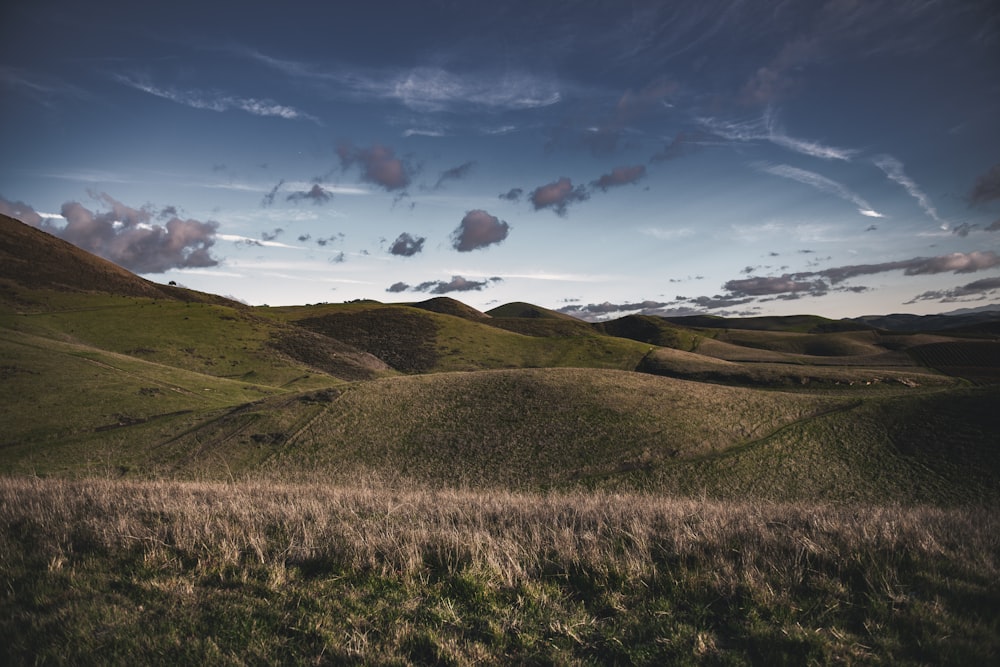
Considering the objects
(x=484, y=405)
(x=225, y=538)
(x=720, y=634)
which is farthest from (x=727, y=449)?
(x=225, y=538)

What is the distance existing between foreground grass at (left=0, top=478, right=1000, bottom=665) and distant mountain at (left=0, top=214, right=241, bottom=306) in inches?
4382

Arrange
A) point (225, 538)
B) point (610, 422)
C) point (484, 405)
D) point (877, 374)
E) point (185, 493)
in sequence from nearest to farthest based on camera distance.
A: point (225, 538), point (185, 493), point (610, 422), point (484, 405), point (877, 374)

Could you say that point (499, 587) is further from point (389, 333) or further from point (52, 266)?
point (52, 266)

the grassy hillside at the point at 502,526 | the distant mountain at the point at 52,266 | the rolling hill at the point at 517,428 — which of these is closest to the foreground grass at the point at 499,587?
the grassy hillside at the point at 502,526

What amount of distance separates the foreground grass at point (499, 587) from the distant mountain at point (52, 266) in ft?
365

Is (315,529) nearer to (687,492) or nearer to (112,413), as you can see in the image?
(687,492)

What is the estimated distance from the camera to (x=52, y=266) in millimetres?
100312

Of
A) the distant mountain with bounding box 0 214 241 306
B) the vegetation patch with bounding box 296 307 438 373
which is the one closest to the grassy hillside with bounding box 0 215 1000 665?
the vegetation patch with bounding box 296 307 438 373

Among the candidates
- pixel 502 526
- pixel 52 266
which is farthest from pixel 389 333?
pixel 502 526

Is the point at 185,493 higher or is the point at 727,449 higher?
the point at 185,493

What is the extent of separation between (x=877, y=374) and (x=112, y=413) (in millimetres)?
80161

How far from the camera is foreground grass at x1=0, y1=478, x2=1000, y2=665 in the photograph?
574 centimetres

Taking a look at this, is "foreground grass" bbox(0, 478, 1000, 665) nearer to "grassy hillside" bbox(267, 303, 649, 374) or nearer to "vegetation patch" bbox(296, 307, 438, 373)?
"grassy hillside" bbox(267, 303, 649, 374)

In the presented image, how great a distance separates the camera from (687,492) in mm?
23703
